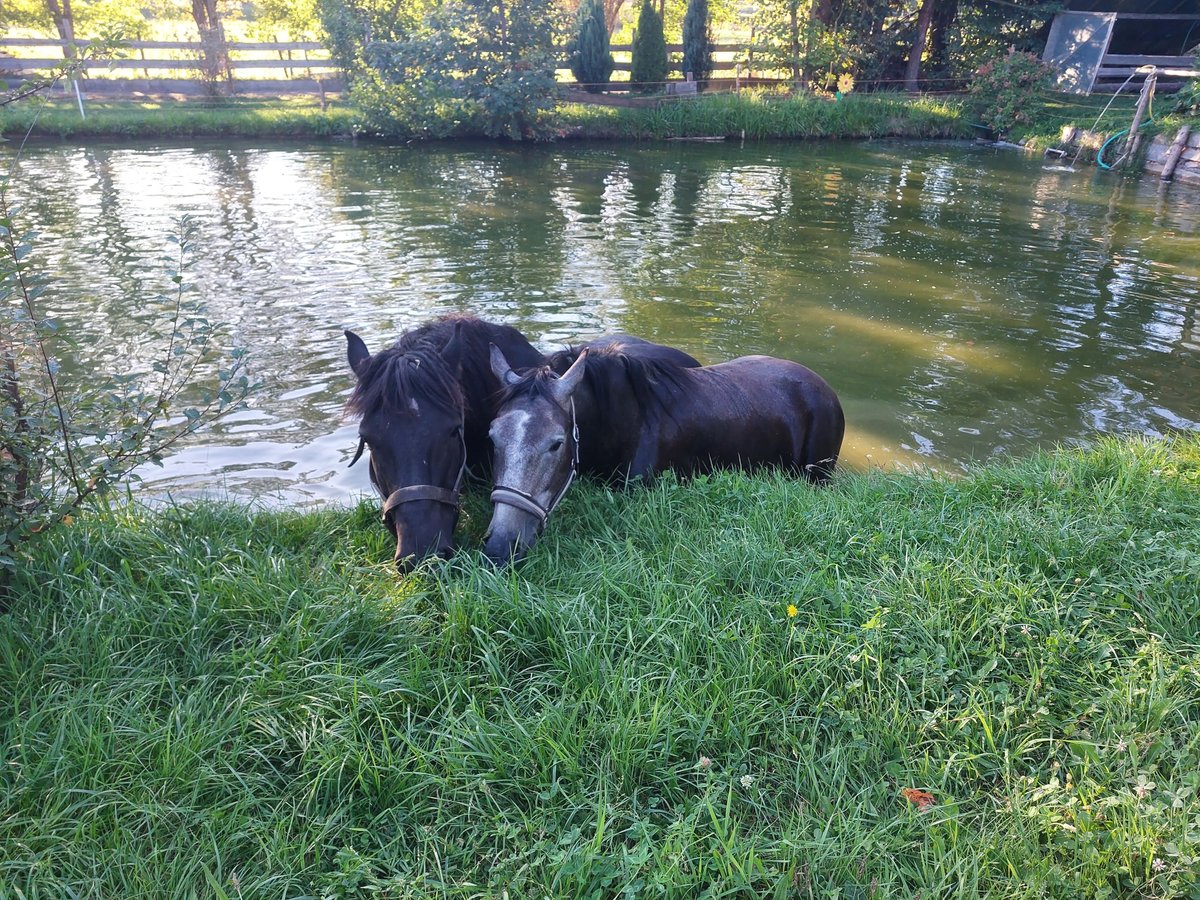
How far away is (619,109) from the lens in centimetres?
2567

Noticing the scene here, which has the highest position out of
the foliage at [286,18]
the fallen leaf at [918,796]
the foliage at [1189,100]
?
the foliage at [286,18]

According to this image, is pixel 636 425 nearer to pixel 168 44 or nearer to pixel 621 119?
pixel 621 119

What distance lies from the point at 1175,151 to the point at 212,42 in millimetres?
30515

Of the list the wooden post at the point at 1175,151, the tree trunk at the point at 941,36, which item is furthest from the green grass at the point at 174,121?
the tree trunk at the point at 941,36

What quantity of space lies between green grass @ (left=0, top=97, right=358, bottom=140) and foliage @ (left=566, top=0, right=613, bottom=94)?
382 inches

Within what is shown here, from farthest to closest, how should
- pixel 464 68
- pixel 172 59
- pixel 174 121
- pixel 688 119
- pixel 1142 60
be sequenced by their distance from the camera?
pixel 172 59
pixel 1142 60
pixel 688 119
pixel 464 68
pixel 174 121

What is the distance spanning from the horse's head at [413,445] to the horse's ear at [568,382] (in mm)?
546

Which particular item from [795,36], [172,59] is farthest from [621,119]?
[172,59]

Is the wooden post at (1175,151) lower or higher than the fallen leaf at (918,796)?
higher

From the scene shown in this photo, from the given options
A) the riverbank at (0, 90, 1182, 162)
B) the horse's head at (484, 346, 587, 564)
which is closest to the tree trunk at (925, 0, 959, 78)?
the riverbank at (0, 90, 1182, 162)

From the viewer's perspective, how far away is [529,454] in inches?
152

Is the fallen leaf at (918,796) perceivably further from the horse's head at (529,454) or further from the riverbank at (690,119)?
the riverbank at (690,119)

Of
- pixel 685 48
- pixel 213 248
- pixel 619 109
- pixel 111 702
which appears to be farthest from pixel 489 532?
pixel 685 48

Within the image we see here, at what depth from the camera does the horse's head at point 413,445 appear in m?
3.67
